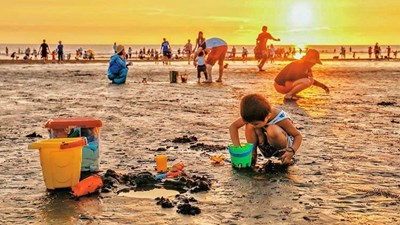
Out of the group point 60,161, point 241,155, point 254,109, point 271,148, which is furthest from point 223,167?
point 60,161

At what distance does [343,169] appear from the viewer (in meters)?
6.87

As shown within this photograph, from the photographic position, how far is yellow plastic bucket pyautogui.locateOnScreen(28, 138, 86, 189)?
5.73m

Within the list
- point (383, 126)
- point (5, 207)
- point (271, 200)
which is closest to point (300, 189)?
point (271, 200)

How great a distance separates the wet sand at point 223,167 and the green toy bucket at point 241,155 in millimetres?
129

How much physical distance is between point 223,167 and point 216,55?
15.7 metres

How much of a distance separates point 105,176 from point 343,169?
2.60m

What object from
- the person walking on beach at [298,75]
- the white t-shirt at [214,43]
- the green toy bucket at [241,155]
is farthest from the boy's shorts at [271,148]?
the white t-shirt at [214,43]

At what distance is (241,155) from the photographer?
22.2ft

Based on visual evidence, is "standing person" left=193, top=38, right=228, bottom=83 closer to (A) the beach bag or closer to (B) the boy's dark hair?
(A) the beach bag

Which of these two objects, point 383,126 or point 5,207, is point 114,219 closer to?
point 5,207

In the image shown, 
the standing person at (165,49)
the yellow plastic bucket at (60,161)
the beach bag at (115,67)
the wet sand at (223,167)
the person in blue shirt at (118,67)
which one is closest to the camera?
the wet sand at (223,167)

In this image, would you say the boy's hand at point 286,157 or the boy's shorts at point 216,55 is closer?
the boy's hand at point 286,157

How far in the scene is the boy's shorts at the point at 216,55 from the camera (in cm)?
2230

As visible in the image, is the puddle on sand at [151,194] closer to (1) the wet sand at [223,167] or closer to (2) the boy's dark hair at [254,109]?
(1) the wet sand at [223,167]
